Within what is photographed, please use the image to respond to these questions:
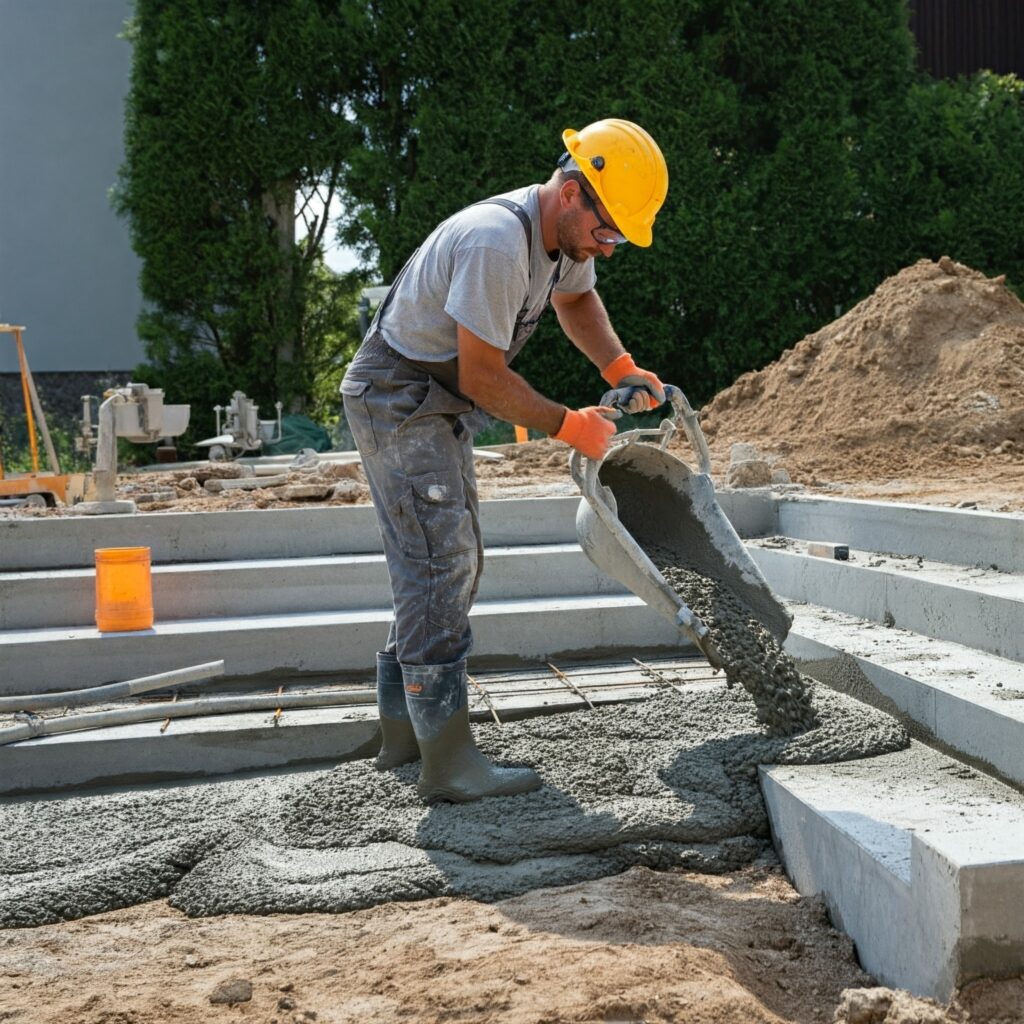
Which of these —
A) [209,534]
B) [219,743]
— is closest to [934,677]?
[219,743]

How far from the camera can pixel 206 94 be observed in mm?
10859

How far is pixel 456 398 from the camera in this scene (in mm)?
2902

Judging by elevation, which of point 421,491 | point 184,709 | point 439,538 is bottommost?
point 184,709

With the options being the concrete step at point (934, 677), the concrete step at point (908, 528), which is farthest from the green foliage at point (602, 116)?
the concrete step at point (934, 677)

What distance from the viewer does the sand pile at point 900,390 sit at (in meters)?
6.73

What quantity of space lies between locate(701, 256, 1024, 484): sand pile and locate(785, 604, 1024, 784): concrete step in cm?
258

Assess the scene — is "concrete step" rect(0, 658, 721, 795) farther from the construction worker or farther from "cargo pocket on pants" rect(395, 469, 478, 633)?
"cargo pocket on pants" rect(395, 469, 478, 633)

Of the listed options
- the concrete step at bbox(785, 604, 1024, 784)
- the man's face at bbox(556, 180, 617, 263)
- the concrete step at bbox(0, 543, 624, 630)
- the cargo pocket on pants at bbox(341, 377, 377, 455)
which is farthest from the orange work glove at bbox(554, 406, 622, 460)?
the concrete step at bbox(0, 543, 624, 630)

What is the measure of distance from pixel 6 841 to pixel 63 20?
13797mm

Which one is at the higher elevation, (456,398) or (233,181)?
(233,181)

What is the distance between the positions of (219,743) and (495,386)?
5.51ft

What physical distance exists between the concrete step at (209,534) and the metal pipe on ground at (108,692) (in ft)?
3.41

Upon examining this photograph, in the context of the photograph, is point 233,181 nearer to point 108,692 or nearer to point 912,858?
point 108,692

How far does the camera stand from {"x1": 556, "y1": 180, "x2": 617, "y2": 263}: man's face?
2764 mm
